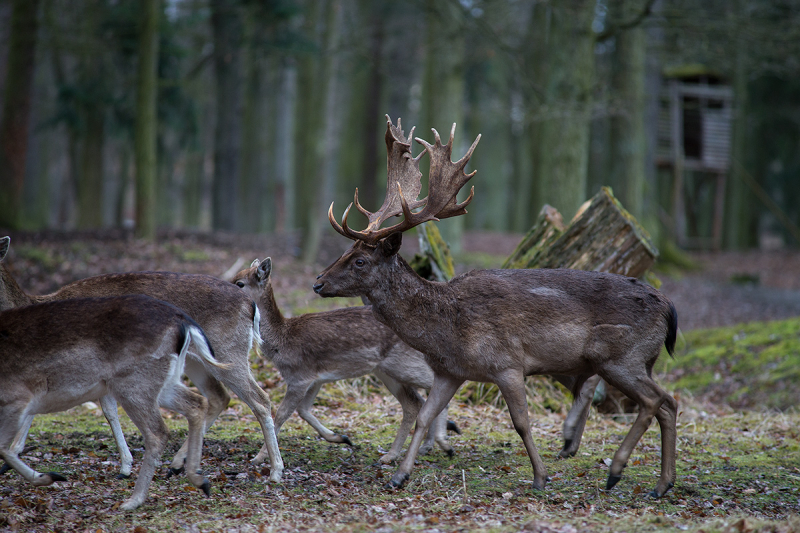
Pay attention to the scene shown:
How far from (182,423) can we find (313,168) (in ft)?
31.9

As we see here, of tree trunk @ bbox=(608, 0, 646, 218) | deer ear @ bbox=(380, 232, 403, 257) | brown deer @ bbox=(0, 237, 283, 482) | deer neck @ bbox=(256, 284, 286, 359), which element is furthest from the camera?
tree trunk @ bbox=(608, 0, 646, 218)

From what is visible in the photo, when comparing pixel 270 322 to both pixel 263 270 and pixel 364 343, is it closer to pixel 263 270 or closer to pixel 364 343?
pixel 263 270

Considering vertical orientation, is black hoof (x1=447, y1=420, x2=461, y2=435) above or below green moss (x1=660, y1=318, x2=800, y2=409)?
above

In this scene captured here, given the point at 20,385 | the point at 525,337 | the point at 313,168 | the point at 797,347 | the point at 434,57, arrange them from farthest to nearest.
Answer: the point at 434,57
the point at 313,168
the point at 797,347
the point at 525,337
the point at 20,385

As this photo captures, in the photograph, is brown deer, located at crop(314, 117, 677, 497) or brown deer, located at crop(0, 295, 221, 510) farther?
brown deer, located at crop(314, 117, 677, 497)

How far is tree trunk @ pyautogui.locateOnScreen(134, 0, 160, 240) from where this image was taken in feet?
47.9

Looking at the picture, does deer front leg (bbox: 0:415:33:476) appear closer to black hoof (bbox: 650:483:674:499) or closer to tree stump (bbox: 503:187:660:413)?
black hoof (bbox: 650:483:674:499)

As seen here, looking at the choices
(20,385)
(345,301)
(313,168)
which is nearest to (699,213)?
(313,168)

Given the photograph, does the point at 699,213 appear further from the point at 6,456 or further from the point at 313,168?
the point at 6,456

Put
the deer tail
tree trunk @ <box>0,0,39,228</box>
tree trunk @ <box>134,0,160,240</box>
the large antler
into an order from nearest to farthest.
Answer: the deer tail
the large antler
tree trunk @ <box>134,0,160,240</box>
tree trunk @ <box>0,0,39,228</box>

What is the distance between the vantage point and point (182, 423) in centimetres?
696

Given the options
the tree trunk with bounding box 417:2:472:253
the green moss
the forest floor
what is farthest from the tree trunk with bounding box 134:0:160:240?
the green moss

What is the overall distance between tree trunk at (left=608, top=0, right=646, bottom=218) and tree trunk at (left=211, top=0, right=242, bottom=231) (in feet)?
36.1

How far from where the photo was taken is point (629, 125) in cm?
1806
